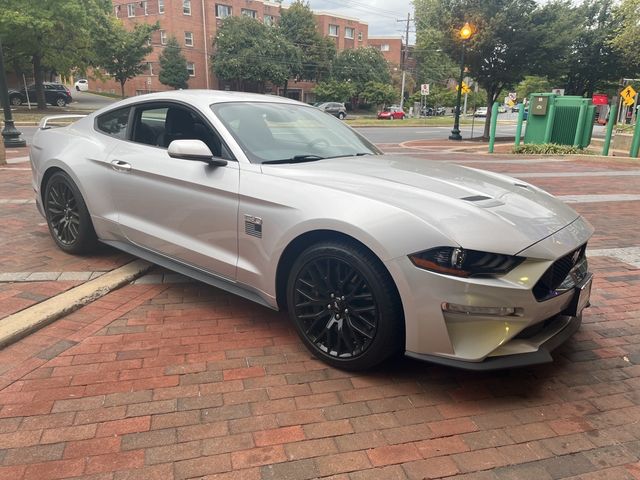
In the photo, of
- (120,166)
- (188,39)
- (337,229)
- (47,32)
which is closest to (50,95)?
(47,32)

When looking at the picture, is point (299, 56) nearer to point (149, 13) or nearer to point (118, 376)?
point (149, 13)

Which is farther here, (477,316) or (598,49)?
(598,49)

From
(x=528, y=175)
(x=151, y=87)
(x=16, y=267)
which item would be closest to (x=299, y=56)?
(x=151, y=87)

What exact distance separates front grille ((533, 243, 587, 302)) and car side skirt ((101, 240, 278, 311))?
1515mm

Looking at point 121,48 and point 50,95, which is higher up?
point 121,48

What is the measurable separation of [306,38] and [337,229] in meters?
56.2

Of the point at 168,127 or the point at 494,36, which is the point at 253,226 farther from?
the point at 494,36

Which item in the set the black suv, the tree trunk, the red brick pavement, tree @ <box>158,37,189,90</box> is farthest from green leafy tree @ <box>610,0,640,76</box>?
tree @ <box>158,37,189,90</box>

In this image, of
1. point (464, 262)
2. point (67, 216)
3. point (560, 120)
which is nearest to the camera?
point (464, 262)

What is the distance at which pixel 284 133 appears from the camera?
371 cm

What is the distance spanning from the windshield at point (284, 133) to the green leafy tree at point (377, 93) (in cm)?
5585

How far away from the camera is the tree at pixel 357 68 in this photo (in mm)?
57344

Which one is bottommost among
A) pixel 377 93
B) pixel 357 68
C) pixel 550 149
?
pixel 550 149

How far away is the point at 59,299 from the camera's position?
3736mm
